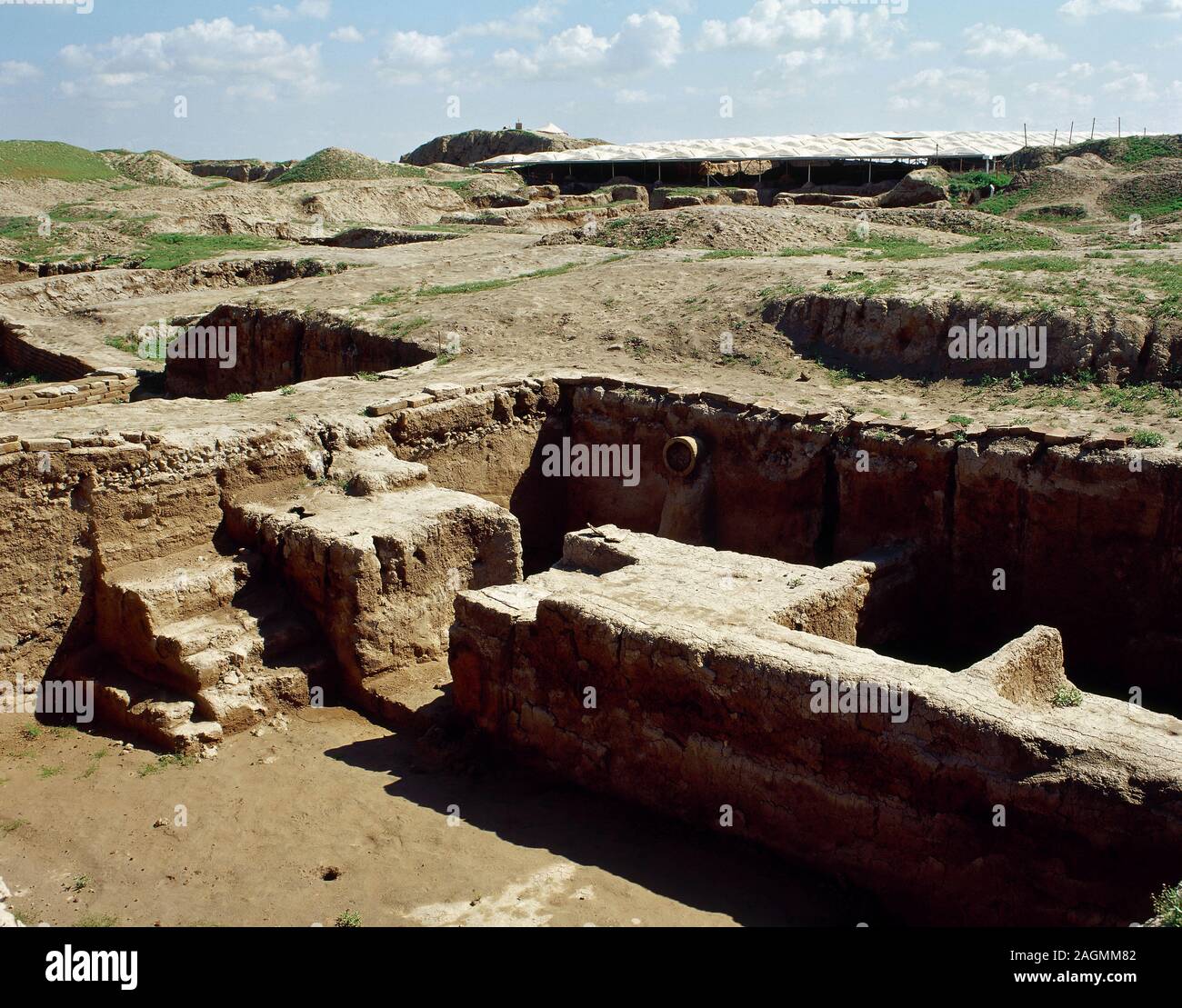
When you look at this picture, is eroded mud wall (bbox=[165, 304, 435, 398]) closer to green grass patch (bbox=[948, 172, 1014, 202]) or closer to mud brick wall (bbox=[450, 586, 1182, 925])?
mud brick wall (bbox=[450, 586, 1182, 925])

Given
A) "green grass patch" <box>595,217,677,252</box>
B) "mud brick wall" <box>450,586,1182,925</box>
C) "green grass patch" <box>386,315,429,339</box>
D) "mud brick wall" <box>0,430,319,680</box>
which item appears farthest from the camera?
"green grass patch" <box>595,217,677,252</box>

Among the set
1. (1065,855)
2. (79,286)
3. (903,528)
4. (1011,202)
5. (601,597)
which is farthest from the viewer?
(1011,202)

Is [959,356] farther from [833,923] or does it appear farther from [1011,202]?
[1011,202]

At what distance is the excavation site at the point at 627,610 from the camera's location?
4887mm

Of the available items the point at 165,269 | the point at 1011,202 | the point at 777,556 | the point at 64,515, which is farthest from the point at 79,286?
the point at 1011,202

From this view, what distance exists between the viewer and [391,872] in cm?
537

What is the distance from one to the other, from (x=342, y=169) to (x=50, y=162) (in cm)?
757

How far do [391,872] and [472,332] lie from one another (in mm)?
7081

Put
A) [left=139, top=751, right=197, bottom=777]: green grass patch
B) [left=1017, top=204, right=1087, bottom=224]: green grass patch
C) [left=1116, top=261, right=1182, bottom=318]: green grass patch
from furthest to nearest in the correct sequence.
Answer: [left=1017, top=204, right=1087, bottom=224]: green grass patch
[left=1116, top=261, right=1182, bottom=318]: green grass patch
[left=139, top=751, right=197, bottom=777]: green grass patch

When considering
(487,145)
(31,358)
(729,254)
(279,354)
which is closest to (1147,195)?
(729,254)

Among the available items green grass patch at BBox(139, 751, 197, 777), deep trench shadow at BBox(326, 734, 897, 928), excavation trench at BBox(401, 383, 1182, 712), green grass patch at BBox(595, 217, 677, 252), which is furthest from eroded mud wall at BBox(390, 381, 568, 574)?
green grass patch at BBox(595, 217, 677, 252)

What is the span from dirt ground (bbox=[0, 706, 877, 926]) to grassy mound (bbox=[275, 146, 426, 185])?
2506 cm

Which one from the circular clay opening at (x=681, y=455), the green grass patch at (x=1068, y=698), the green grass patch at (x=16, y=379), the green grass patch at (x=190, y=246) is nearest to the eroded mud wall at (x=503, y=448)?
the circular clay opening at (x=681, y=455)

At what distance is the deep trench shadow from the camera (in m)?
4.98
